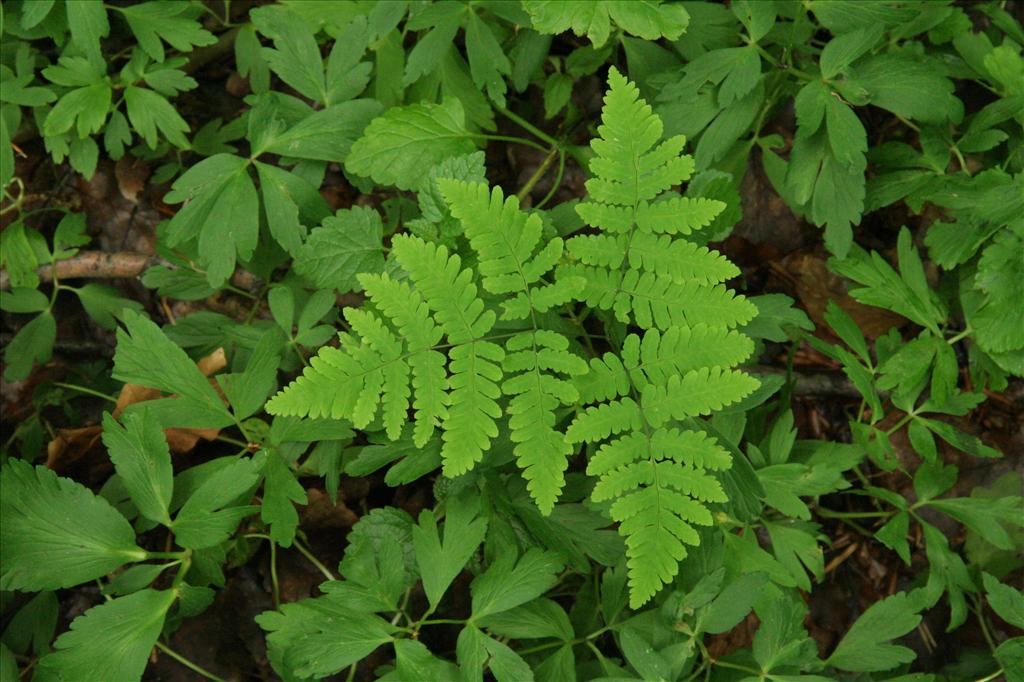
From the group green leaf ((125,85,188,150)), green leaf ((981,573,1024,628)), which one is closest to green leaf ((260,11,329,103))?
green leaf ((125,85,188,150))

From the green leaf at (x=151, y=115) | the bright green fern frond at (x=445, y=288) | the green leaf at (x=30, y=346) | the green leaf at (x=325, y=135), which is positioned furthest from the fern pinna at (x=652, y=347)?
the green leaf at (x=30, y=346)

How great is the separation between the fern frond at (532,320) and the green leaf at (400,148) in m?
0.61

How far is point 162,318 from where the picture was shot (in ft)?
10.3

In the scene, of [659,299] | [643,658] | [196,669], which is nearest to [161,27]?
[659,299]

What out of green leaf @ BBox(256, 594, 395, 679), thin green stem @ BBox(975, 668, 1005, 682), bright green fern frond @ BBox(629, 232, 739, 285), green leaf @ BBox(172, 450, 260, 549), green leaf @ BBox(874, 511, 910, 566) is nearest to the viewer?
bright green fern frond @ BBox(629, 232, 739, 285)

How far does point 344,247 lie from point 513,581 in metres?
1.13

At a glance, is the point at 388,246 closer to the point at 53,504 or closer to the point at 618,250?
the point at 618,250

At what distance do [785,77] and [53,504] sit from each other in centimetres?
268

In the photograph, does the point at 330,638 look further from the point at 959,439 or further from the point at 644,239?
the point at 959,439

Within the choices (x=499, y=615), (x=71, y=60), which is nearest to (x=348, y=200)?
(x=71, y=60)

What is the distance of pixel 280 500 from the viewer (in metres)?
2.28

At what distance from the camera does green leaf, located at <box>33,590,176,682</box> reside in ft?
7.17

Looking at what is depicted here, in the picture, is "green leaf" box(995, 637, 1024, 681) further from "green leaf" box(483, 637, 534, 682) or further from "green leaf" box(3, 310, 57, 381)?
"green leaf" box(3, 310, 57, 381)

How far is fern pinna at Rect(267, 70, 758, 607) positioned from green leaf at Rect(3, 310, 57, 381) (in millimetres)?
1689
